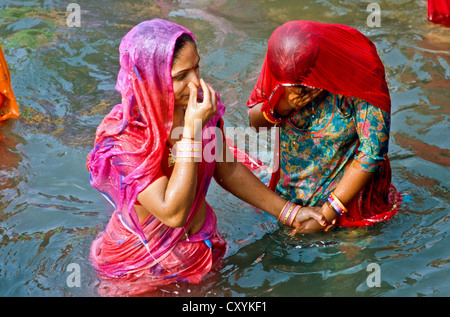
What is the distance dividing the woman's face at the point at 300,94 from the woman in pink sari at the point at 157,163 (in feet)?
1.51

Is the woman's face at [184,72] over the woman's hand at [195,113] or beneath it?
over

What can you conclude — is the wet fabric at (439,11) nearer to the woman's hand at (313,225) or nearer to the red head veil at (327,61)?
the red head veil at (327,61)

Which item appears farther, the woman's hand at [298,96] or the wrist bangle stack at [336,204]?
the wrist bangle stack at [336,204]

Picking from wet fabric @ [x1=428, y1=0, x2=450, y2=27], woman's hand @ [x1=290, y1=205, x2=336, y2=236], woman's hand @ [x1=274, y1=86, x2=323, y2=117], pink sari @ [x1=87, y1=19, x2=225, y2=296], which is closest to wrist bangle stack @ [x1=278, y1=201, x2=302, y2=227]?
woman's hand @ [x1=290, y1=205, x2=336, y2=236]

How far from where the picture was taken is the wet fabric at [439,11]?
7273 mm

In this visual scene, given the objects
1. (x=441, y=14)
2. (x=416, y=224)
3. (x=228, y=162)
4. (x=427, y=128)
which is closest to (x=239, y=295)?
(x=228, y=162)

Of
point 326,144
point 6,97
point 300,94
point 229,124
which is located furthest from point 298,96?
point 6,97

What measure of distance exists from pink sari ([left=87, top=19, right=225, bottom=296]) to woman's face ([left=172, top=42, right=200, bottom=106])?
0.17ft

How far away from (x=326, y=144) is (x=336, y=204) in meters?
A: 0.39

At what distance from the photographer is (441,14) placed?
734cm

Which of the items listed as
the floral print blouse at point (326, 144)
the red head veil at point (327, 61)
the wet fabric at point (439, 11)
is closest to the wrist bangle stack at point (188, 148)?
the red head veil at point (327, 61)

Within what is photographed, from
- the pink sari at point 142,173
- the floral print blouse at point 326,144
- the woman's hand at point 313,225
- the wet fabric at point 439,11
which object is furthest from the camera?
the wet fabric at point 439,11

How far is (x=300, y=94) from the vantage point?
3.38m
